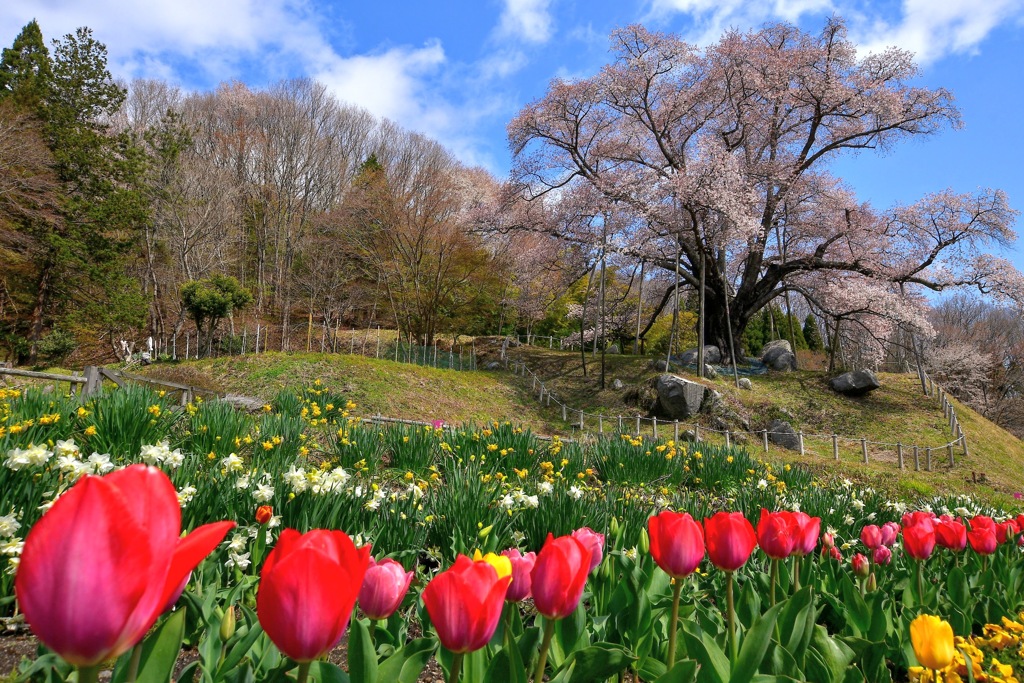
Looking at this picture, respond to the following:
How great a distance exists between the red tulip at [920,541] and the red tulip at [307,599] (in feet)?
6.48

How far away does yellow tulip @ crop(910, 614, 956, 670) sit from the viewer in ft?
3.68

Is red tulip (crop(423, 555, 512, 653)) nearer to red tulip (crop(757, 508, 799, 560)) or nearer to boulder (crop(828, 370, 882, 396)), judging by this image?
red tulip (crop(757, 508, 799, 560))

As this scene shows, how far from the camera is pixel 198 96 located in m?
27.9

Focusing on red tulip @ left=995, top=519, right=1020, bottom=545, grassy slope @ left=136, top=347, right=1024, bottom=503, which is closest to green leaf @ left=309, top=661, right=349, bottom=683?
red tulip @ left=995, top=519, right=1020, bottom=545

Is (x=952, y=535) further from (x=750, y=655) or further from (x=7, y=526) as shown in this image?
(x=7, y=526)

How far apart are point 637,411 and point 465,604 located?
1411cm

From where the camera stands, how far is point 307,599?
0.63 metres

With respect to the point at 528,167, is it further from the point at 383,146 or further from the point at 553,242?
the point at 383,146

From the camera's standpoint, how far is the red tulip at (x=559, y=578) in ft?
3.15

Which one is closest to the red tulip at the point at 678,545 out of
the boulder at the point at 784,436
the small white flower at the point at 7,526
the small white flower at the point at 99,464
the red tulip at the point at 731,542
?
the red tulip at the point at 731,542

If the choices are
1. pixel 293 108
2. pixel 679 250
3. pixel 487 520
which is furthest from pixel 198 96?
pixel 487 520

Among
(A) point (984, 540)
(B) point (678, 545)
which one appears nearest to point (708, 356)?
(A) point (984, 540)

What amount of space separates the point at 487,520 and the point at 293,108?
101 ft

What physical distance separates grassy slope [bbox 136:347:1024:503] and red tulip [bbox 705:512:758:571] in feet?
33.3
